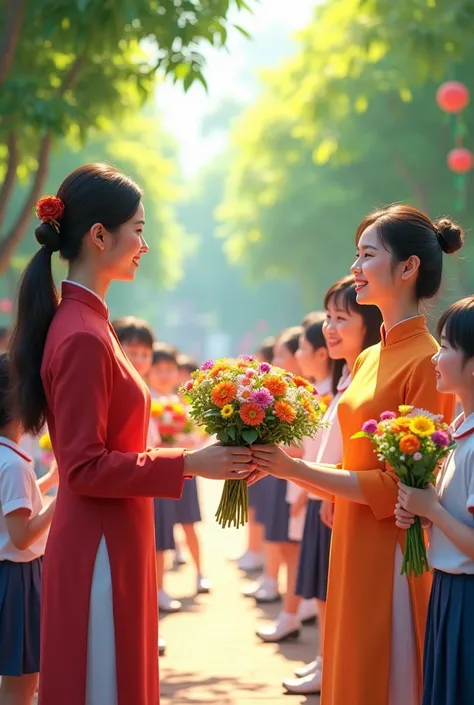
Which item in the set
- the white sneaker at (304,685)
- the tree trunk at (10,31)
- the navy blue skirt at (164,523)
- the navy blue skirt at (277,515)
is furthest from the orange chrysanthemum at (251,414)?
the tree trunk at (10,31)

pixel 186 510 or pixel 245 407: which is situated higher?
pixel 245 407

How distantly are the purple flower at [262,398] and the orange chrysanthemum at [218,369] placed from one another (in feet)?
0.62

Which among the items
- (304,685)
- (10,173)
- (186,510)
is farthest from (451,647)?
(10,173)

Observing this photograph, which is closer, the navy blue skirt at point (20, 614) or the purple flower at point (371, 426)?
the purple flower at point (371, 426)

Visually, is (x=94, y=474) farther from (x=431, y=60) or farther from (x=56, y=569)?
(x=431, y=60)

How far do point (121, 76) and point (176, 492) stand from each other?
5.80 metres

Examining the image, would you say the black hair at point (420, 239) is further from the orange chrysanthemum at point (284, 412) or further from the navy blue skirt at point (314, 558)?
the navy blue skirt at point (314, 558)

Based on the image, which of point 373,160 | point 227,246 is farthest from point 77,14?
point 227,246

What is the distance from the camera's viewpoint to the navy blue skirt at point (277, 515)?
7.75 metres

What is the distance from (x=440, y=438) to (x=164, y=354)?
6.55 m

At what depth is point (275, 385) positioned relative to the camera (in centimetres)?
362

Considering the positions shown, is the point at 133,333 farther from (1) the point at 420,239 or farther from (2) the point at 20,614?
(1) the point at 420,239

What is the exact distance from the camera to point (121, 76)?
8414 millimetres

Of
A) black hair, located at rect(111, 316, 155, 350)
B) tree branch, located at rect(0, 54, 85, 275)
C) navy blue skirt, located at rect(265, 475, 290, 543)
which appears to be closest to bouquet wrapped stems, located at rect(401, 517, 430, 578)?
black hair, located at rect(111, 316, 155, 350)
